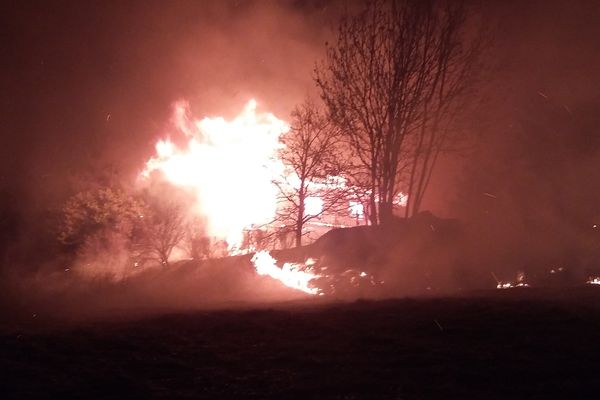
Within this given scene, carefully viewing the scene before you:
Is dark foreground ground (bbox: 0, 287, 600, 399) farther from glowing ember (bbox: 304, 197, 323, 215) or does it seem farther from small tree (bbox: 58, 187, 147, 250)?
glowing ember (bbox: 304, 197, 323, 215)

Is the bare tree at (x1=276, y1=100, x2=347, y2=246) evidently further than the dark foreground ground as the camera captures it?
Yes

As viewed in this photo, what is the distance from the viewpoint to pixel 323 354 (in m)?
7.84

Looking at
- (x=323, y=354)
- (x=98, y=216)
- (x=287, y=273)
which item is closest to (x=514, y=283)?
(x=287, y=273)

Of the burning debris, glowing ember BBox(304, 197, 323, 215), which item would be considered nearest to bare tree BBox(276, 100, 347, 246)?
glowing ember BBox(304, 197, 323, 215)

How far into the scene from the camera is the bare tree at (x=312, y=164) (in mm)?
23531

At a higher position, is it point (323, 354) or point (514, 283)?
point (514, 283)

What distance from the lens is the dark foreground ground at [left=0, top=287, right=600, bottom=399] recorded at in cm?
628

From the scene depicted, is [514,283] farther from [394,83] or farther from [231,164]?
[231,164]

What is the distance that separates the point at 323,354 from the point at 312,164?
1644cm

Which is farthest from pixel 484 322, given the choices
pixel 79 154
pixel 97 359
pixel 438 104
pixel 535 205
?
pixel 79 154

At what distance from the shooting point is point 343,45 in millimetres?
18875

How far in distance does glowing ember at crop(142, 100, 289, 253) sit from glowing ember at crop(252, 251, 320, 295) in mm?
7675

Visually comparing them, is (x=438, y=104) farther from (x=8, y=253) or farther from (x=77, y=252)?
(x=8, y=253)

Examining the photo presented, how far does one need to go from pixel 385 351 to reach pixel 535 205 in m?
18.1
